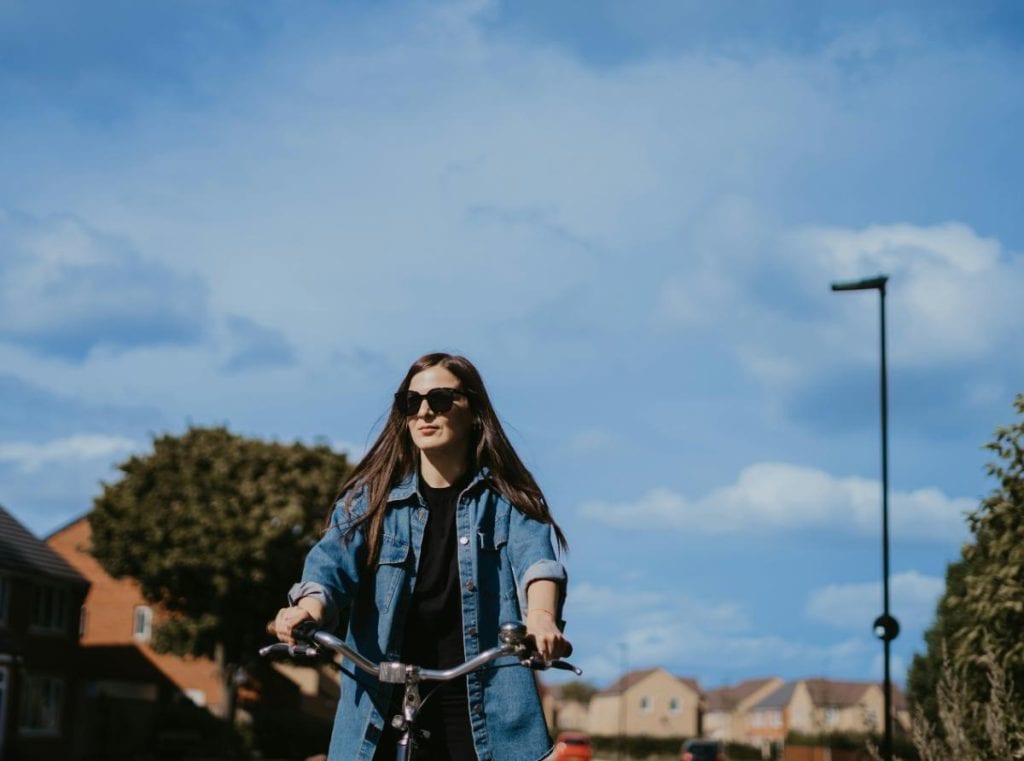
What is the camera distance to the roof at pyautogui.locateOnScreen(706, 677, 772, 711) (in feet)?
419

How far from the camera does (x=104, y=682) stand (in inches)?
2115

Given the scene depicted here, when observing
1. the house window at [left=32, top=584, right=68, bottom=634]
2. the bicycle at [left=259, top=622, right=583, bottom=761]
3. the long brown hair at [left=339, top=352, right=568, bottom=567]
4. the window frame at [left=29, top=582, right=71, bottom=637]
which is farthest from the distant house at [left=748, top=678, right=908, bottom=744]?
the bicycle at [left=259, top=622, right=583, bottom=761]

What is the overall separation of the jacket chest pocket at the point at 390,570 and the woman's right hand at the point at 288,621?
0.47 meters

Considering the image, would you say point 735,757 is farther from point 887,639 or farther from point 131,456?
point 887,639

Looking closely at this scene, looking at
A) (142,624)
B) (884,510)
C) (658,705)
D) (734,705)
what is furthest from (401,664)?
(734,705)

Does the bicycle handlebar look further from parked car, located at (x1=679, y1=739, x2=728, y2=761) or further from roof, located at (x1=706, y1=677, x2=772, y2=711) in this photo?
roof, located at (x1=706, y1=677, x2=772, y2=711)

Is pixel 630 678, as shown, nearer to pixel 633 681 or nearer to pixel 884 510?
pixel 633 681

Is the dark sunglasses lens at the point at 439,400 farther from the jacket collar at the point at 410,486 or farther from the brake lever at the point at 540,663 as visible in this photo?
the brake lever at the point at 540,663

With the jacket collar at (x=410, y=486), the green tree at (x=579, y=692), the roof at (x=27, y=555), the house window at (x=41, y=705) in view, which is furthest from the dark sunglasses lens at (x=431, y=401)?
the green tree at (x=579, y=692)

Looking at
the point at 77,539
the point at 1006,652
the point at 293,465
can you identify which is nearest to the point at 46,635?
the point at 293,465

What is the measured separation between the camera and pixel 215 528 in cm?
4656

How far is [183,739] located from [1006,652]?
40852 mm

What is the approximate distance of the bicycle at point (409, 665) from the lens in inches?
159

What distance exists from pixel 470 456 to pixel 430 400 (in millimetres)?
316
